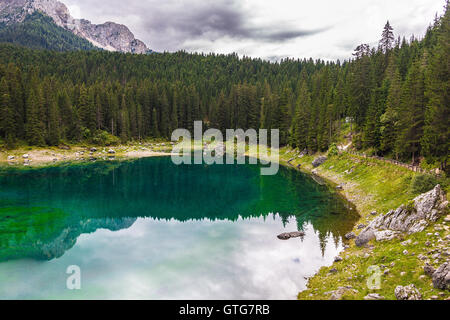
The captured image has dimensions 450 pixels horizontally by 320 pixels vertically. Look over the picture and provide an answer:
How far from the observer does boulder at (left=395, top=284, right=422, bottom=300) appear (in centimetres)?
1401

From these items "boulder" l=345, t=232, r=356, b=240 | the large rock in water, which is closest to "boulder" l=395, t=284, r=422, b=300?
the large rock in water

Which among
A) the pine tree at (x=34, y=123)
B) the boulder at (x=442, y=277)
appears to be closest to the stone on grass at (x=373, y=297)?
the boulder at (x=442, y=277)

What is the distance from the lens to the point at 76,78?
15712cm

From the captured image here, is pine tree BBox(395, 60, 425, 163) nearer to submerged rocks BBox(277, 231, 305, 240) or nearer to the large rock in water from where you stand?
the large rock in water

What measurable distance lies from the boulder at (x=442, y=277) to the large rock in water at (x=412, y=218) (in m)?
6.63

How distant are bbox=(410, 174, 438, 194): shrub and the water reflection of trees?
7.05 metres

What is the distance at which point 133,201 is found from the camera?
1752 inches

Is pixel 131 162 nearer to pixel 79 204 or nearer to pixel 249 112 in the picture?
pixel 79 204

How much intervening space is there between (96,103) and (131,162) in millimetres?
39916

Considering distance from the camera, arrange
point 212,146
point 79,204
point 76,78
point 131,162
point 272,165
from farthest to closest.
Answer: point 76,78 → point 212,146 → point 131,162 → point 272,165 → point 79,204

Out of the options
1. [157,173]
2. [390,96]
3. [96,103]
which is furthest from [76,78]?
[390,96]

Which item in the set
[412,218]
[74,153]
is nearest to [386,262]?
[412,218]

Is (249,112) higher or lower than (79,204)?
higher

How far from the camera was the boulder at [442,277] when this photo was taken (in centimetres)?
1378
